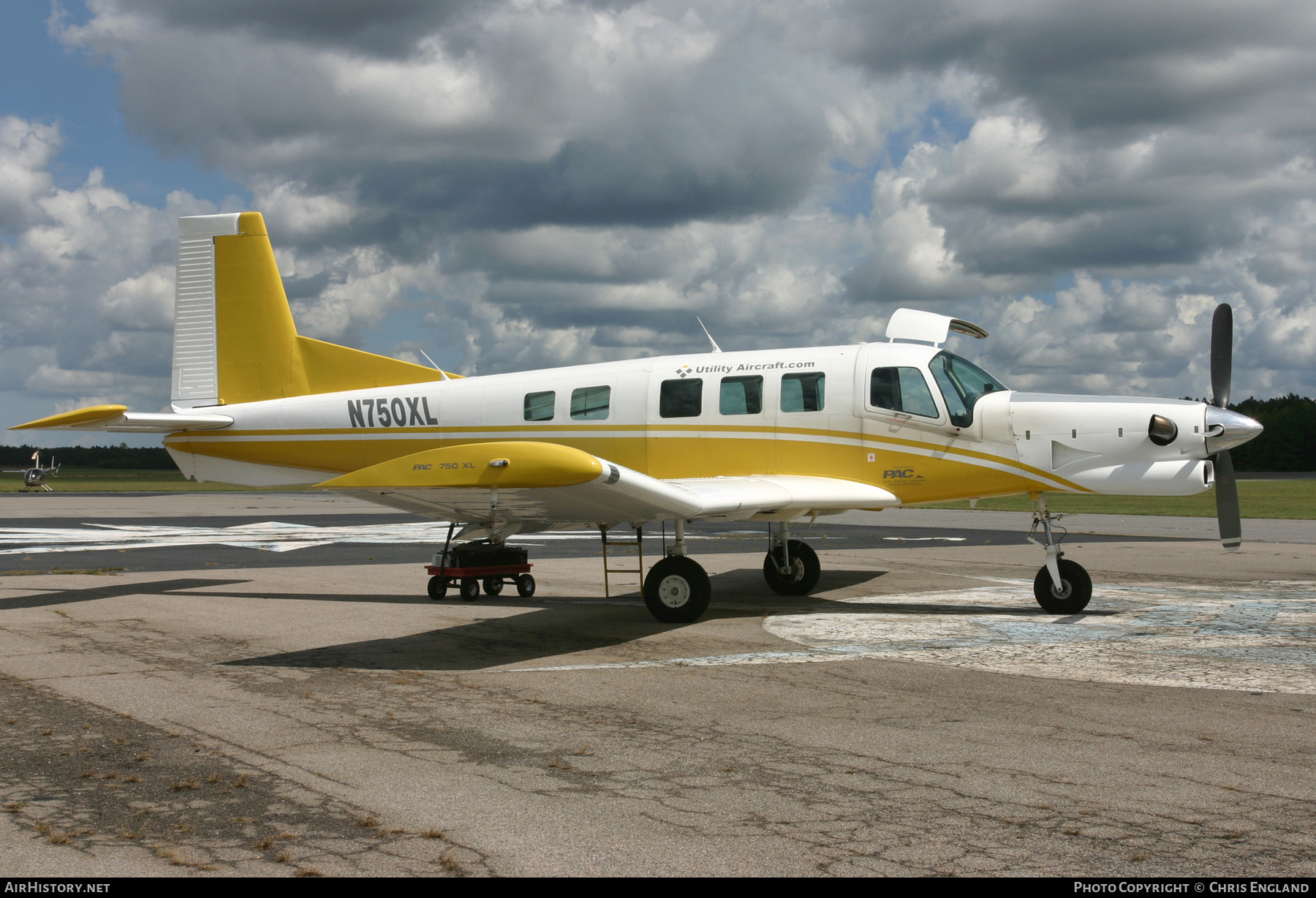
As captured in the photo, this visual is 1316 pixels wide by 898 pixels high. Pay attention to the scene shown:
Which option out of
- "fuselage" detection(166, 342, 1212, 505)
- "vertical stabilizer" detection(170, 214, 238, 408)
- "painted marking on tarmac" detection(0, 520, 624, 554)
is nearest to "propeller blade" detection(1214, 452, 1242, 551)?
"fuselage" detection(166, 342, 1212, 505)

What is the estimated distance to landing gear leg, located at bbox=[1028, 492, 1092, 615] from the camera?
1151 centimetres

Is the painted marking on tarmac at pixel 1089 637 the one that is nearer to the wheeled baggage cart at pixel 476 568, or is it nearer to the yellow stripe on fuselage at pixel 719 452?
the yellow stripe on fuselage at pixel 719 452

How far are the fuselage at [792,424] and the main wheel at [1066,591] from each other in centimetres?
100

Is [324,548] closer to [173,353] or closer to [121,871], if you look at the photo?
[173,353]

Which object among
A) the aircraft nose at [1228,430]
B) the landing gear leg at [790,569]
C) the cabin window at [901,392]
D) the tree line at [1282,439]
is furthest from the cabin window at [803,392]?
the tree line at [1282,439]

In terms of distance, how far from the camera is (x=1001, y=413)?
39.0 feet

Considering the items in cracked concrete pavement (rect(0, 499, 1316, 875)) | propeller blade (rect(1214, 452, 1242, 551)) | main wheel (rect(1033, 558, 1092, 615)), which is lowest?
cracked concrete pavement (rect(0, 499, 1316, 875))

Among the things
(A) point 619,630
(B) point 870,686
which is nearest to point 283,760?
(B) point 870,686

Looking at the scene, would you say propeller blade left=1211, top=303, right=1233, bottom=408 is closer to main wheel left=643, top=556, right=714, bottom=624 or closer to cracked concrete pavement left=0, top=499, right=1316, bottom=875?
cracked concrete pavement left=0, top=499, right=1316, bottom=875

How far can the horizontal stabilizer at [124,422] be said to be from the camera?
40.5 feet

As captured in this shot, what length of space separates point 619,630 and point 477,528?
10.5ft

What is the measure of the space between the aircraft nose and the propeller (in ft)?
1.68

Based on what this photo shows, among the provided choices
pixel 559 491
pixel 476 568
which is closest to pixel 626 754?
pixel 559 491

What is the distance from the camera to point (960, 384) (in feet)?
40.1
